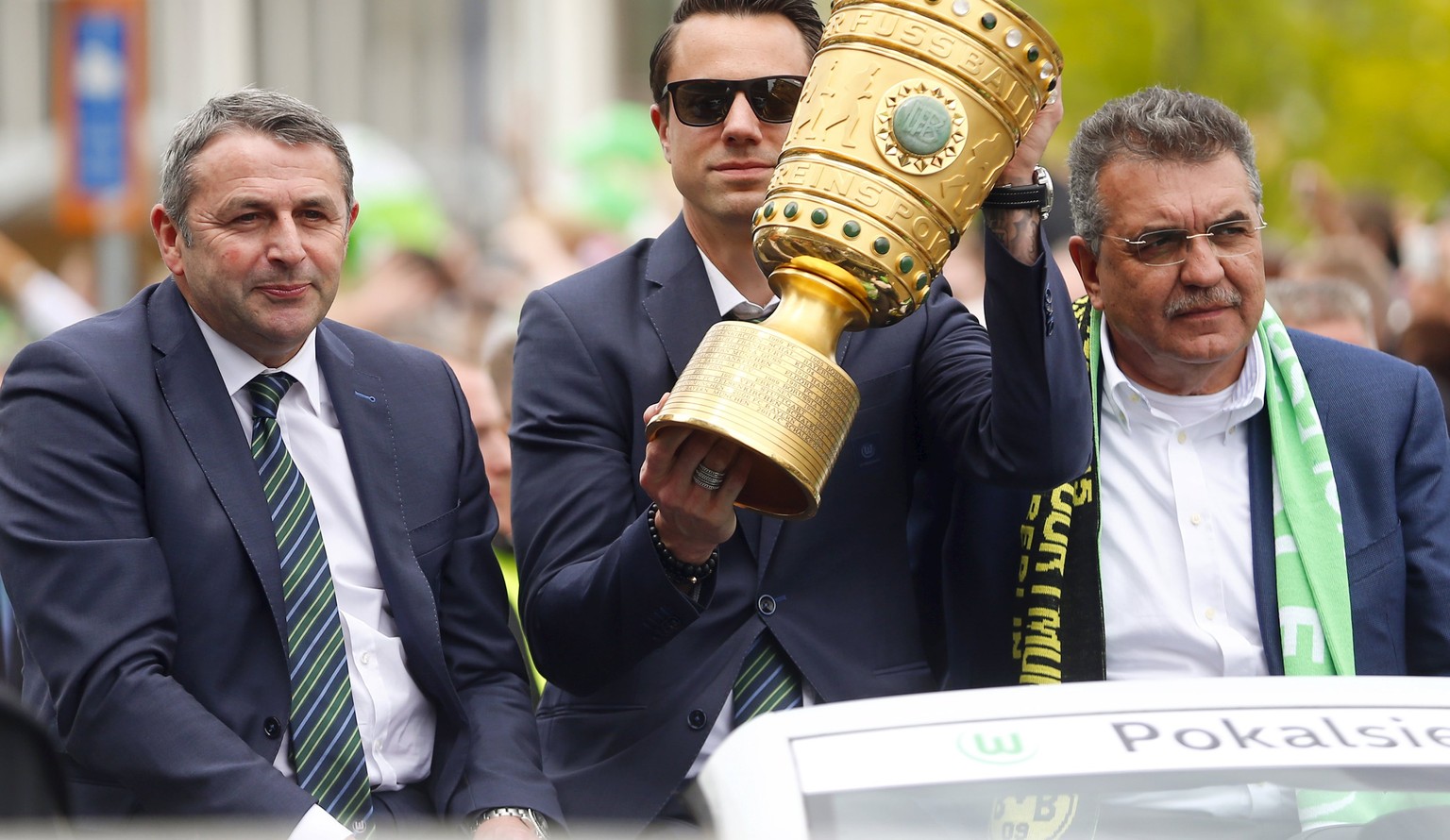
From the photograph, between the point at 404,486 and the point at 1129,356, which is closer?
the point at 404,486

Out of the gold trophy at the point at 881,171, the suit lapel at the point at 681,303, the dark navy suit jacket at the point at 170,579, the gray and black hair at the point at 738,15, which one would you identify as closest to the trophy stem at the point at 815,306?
the gold trophy at the point at 881,171

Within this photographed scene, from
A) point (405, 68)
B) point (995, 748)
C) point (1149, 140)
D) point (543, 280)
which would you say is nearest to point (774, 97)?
point (1149, 140)

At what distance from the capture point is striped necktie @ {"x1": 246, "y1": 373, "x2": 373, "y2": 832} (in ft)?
12.6

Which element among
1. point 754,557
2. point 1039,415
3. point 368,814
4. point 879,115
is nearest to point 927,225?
point 879,115

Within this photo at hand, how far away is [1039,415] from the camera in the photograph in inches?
152

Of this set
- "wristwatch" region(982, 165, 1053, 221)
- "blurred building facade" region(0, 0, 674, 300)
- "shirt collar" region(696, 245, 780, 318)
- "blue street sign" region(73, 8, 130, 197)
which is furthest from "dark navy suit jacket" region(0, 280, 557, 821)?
"blurred building facade" region(0, 0, 674, 300)

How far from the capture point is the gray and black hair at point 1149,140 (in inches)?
169

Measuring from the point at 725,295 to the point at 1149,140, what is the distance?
0.95 metres

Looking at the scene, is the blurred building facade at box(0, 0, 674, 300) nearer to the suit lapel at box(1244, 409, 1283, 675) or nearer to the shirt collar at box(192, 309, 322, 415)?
the shirt collar at box(192, 309, 322, 415)

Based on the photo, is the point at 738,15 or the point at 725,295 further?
the point at 725,295

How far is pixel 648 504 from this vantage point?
4.16 metres

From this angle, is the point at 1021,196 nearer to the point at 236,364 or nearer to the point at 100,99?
the point at 236,364

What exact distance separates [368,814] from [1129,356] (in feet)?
6.36

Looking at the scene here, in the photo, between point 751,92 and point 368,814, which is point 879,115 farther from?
point 368,814
